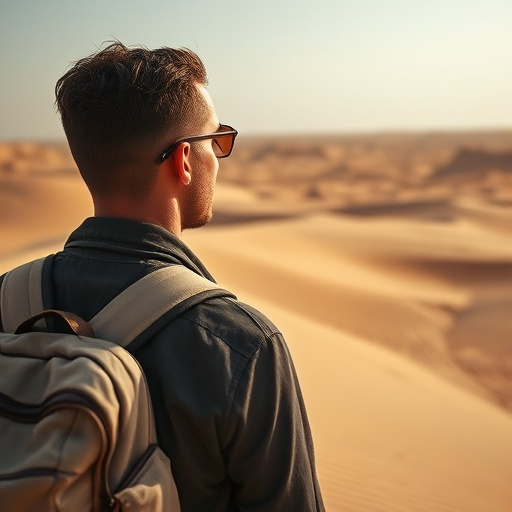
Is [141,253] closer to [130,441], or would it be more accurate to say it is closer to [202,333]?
[202,333]

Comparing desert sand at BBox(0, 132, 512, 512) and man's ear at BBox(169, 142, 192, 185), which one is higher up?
man's ear at BBox(169, 142, 192, 185)

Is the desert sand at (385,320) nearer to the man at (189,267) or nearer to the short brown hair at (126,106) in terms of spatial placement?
the man at (189,267)

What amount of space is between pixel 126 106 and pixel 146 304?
48 cm

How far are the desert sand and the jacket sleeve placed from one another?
371 centimetres

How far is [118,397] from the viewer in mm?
1520

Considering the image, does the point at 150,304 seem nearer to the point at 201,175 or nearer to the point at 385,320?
the point at 201,175

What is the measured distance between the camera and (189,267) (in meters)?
1.89

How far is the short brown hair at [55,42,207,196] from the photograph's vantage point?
179 centimetres

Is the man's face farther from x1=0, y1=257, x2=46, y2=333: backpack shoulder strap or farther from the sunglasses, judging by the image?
x1=0, y1=257, x2=46, y2=333: backpack shoulder strap

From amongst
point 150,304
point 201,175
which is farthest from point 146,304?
point 201,175

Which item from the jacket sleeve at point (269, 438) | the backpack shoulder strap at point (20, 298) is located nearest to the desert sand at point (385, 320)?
the jacket sleeve at point (269, 438)

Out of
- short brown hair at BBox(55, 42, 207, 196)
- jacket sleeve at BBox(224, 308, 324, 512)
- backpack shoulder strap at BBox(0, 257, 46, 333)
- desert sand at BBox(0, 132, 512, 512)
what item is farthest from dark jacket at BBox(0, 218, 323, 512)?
desert sand at BBox(0, 132, 512, 512)

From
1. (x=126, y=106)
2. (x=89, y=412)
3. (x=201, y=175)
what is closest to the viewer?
(x=89, y=412)

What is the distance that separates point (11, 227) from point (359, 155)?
56003mm
